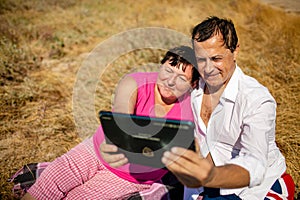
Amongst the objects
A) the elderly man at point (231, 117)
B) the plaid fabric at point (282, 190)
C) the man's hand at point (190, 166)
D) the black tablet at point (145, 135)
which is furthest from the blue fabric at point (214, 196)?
the man's hand at point (190, 166)

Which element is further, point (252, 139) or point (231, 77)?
point (231, 77)

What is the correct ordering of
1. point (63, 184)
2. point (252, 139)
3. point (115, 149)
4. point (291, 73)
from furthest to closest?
point (291, 73)
point (63, 184)
point (115, 149)
point (252, 139)

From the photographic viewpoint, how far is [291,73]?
3768 millimetres

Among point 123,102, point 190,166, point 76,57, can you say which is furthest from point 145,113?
point 76,57

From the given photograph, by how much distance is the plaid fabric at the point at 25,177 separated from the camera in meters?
2.24

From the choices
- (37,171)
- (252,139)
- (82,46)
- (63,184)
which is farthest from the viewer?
(82,46)

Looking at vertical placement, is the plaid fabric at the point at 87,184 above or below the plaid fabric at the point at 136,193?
above

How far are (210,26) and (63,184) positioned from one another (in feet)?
4.38

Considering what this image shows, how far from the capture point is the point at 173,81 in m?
2.00

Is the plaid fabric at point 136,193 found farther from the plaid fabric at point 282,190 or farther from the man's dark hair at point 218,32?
the man's dark hair at point 218,32

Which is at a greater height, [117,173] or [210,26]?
[210,26]

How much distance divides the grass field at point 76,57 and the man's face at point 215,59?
1188 mm

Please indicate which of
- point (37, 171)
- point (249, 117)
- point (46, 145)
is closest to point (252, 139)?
point (249, 117)

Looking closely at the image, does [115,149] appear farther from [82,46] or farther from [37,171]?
[82,46]
